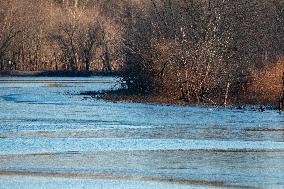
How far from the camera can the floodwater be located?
765 inches

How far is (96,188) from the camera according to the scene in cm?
1820

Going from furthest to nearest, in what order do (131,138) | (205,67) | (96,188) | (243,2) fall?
(243,2), (205,67), (131,138), (96,188)

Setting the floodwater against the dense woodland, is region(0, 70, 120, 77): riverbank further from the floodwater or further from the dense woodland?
the floodwater

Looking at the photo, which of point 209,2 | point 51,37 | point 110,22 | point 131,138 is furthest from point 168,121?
point 110,22

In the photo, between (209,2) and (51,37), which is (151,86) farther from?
(51,37)

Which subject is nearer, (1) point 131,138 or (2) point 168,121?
(1) point 131,138

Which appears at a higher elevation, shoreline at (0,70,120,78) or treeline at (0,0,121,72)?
treeline at (0,0,121,72)

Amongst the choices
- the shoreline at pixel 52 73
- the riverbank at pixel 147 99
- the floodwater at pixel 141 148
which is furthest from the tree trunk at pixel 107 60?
the floodwater at pixel 141 148

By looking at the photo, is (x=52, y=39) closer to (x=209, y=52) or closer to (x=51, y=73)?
(x=51, y=73)

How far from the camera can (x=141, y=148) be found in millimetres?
25578

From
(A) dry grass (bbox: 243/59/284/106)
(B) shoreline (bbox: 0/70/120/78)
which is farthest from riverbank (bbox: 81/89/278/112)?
(B) shoreline (bbox: 0/70/120/78)

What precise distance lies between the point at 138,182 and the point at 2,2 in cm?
8898

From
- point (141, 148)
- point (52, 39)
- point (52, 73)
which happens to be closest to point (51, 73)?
point (52, 73)

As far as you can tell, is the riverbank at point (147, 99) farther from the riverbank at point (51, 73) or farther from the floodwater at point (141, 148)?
the riverbank at point (51, 73)
